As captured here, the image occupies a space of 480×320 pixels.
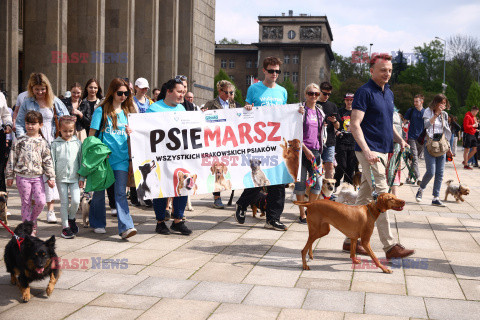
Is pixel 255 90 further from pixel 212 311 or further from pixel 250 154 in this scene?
pixel 212 311

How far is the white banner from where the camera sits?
779 centimetres

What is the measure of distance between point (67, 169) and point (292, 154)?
132 inches

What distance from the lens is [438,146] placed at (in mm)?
11547

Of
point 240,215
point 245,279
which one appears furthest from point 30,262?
point 240,215

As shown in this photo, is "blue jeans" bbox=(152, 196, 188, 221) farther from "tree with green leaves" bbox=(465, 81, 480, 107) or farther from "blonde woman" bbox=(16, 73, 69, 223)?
"tree with green leaves" bbox=(465, 81, 480, 107)

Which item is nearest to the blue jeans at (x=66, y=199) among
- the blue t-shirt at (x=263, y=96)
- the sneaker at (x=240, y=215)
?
the sneaker at (x=240, y=215)

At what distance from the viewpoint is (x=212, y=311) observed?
15.1 feet

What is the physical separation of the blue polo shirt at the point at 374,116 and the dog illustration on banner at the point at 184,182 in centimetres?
259

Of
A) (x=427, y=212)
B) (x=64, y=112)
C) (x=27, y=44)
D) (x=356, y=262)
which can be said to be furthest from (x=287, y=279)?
(x=27, y=44)

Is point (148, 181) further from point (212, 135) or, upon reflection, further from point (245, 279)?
point (245, 279)

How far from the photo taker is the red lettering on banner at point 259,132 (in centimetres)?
852

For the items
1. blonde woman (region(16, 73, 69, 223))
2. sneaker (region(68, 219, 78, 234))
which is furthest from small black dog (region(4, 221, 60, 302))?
blonde woman (region(16, 73, 69, 223))

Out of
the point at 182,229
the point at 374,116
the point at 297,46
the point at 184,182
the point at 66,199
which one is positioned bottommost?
the point at 182,229

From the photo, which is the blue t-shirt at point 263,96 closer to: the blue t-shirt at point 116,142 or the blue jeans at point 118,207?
the blue t-shirt at point 116,142
